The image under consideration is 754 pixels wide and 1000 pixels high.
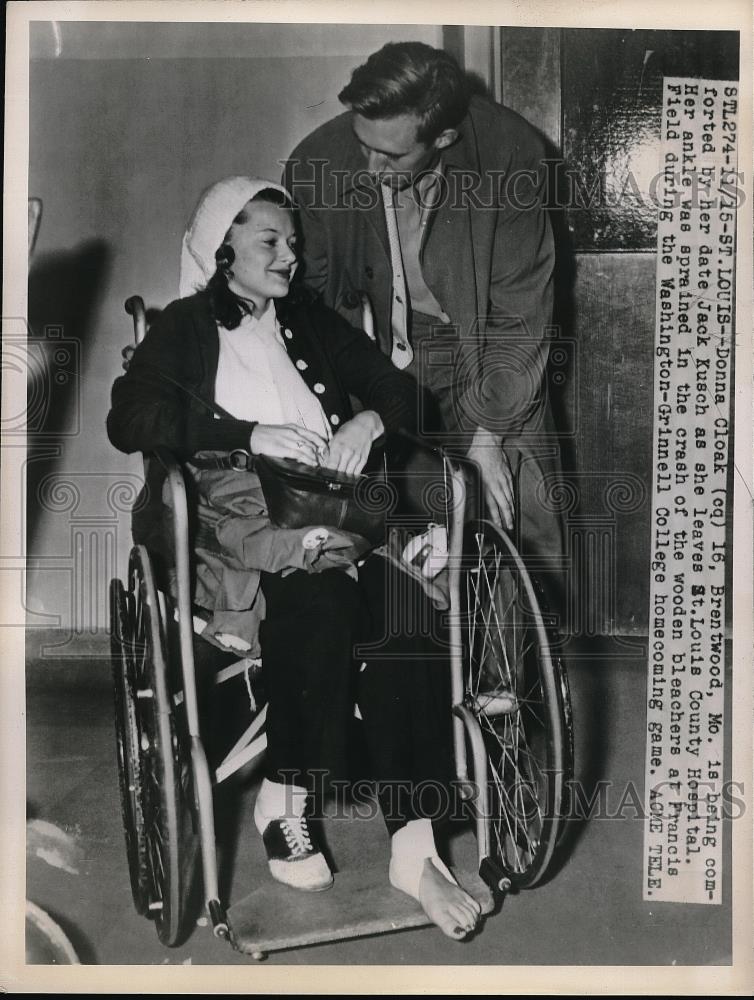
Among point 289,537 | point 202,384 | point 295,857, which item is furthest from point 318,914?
point 202,384

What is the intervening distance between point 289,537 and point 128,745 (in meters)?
0.45

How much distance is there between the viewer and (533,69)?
177cm

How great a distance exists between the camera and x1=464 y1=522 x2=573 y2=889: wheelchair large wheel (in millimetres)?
1713

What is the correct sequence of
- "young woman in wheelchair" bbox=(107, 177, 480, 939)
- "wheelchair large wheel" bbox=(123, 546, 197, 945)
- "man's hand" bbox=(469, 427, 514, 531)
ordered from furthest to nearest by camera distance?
"man's hand" bbox=(469, 427, 514, 531) → "young woman in wheelchair" bbox=(107, 177, 480, 939) → "wheelchair large wheel" bbox=(123, 546, 197, 945)

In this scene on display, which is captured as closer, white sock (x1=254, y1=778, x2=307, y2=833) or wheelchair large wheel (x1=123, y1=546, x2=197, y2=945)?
wheelchair large wheel (x1=123, y1=546, x2=197, y2=945)

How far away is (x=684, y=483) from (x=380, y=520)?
57 centimetres

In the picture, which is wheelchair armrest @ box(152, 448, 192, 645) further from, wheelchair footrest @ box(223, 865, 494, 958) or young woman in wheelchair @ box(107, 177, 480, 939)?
wheelchair footrest @ box(223, 865, 494, 958)

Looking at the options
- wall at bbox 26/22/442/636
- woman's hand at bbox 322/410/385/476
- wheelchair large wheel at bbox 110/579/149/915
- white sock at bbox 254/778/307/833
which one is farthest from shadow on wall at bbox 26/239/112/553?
white sock at bbox 254/778/307/833

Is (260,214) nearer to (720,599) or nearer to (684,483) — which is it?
Answer: (684,483)

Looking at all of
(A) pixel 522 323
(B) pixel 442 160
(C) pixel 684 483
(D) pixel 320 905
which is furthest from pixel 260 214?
(D) pixel 320 905

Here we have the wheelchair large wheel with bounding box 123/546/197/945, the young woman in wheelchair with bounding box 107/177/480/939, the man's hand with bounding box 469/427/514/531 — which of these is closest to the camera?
the wheelchair large wheel with bounding box 123/546/197/945

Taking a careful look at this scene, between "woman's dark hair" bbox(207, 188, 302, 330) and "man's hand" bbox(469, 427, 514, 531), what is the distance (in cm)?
48

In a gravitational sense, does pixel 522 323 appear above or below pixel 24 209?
below

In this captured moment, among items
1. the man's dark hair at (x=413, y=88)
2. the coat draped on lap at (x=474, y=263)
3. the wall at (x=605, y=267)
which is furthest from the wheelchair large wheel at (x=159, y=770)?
the man's dark hair at (x=413, y=88)
